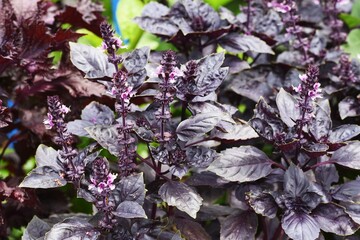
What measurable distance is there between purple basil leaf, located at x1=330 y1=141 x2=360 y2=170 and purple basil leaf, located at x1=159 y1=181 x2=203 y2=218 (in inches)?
13.9

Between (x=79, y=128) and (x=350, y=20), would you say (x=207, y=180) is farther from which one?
(x=350, y=20)

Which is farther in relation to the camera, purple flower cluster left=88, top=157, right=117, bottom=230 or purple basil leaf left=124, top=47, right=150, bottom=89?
purple basil leaf left=124, top=47, right=150, bottom=89

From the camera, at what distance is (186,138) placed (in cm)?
131

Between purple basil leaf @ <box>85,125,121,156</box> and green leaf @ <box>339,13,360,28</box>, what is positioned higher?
purple basil leaf @ <box>85,125,121,156</box>

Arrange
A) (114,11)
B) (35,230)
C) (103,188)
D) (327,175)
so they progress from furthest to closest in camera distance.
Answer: (114,11) → (327,175) → (35,230) → (103,188)

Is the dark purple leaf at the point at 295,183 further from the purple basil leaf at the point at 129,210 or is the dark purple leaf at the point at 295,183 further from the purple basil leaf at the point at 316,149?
the purple basil leaf at the point at 129,210

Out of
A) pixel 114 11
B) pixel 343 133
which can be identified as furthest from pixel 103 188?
pixel 114 11

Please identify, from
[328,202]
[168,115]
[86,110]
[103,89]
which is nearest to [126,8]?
[103,89]

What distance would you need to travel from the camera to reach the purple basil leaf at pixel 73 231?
1.22m

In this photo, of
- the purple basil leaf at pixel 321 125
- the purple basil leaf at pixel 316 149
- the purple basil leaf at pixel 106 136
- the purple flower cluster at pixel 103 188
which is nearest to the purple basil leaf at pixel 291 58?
the purple basil leaf at pixel 321 125

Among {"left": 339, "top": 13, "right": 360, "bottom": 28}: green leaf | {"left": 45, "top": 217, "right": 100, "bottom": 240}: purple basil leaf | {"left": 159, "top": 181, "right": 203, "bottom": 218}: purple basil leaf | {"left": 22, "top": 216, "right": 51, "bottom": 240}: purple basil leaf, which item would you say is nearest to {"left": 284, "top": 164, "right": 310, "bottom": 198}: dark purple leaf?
{"left": 159, "top": 181, "right": 203, "bottom": 218}: purple basil leaf

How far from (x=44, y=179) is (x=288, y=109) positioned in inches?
24.3

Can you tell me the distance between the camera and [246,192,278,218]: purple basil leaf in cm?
133

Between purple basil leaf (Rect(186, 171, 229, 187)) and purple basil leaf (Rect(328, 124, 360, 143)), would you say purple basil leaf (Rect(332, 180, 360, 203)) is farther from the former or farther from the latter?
purple basil leaf (Rect(186, 171, 229, 187))
